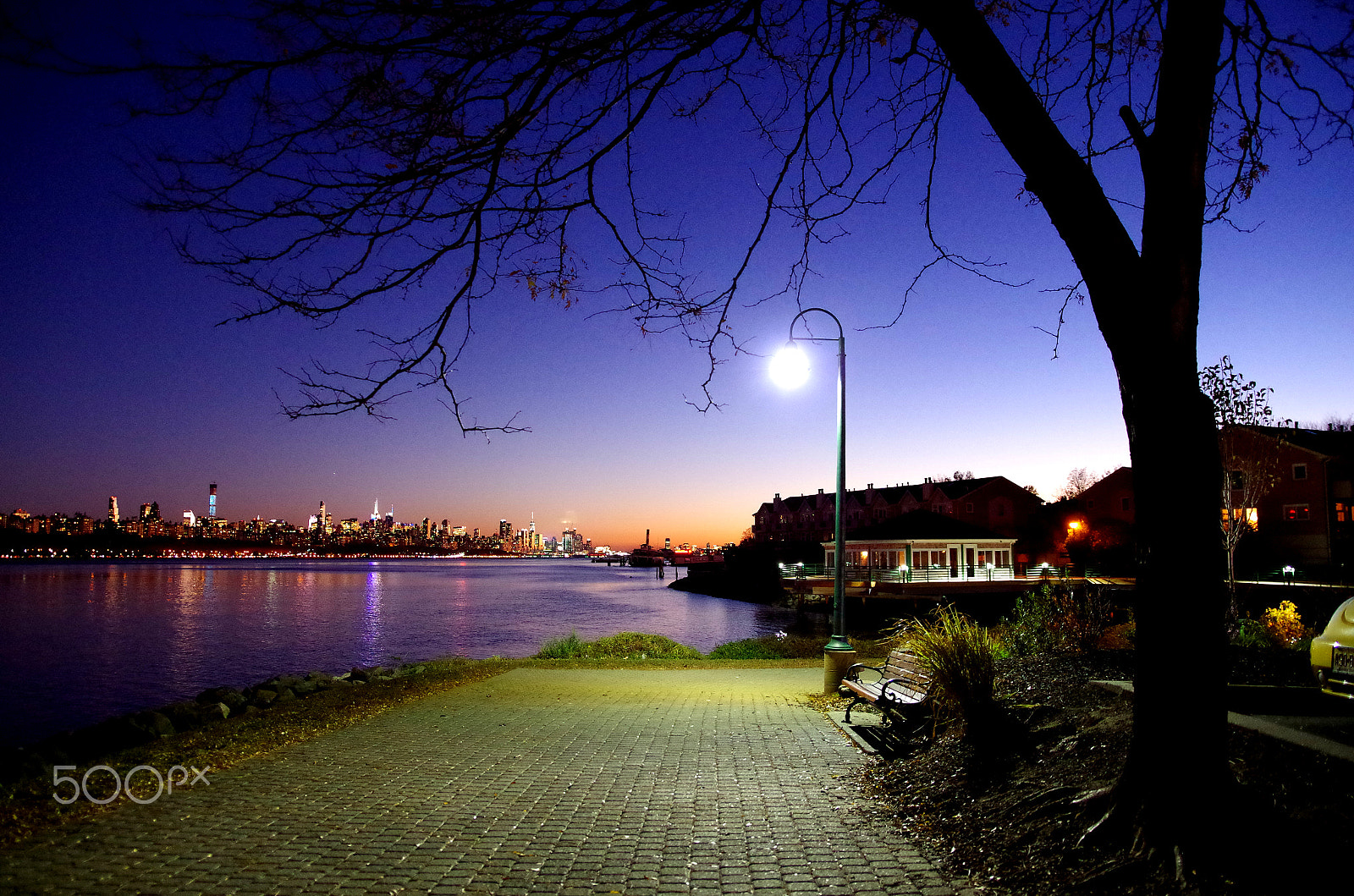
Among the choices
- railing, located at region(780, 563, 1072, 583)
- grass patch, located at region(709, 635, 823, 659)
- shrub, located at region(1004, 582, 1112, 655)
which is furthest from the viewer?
railing, located at region(780, 563, 1072, 583)

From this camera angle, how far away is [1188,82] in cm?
452

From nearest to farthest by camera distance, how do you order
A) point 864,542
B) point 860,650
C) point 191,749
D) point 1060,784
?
point 1060,784 < point 191,749 < point 860,650 < point 864,542

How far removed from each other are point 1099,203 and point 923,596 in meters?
41.7

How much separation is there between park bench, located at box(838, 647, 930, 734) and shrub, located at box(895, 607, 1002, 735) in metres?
0.35

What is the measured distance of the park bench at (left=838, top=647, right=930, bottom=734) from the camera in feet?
25.8

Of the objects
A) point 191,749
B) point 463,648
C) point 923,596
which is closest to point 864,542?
point 923,596

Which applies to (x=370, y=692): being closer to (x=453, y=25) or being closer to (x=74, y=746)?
(x=74, y=746)

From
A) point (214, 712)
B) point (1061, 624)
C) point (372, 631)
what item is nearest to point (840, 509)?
point (1061, 624)

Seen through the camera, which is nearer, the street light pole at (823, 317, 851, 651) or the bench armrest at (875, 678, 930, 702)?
the bench armrest at (875, 678, 930, 702)

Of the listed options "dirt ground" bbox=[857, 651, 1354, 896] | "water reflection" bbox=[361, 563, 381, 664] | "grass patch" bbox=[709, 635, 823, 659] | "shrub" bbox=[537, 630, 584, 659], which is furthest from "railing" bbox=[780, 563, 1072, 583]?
"dirt ground" bbox=[857, 651, 1354, 896]

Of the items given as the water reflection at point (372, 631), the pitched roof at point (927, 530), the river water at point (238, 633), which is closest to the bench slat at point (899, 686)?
the river water at point (238, 633)

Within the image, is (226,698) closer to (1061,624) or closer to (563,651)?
(563,651)

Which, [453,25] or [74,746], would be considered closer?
[453,25]

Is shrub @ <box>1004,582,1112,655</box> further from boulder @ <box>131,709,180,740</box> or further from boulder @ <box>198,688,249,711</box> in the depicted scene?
boulder @ <box>198,688,249,711</box>
